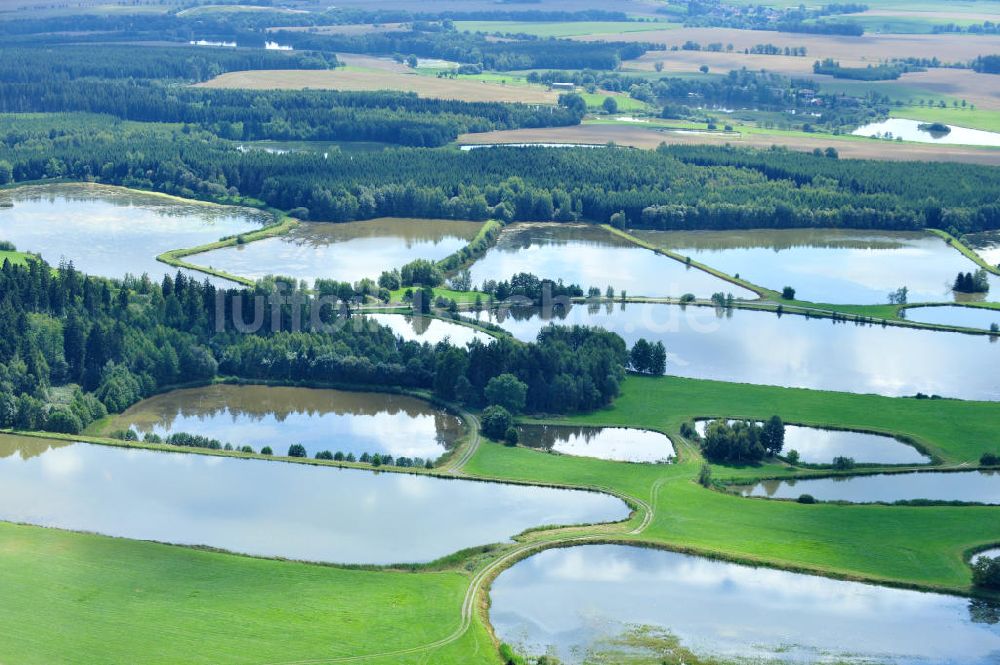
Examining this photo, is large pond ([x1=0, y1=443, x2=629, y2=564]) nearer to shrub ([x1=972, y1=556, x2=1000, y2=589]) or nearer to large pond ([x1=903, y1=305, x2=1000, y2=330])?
shrub ([x1=972, y1=556, x2=1000, y2=589])

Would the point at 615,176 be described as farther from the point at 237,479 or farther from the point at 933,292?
the point at 237,479

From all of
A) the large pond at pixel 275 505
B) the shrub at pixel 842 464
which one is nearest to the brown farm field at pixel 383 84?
the shrub at pixel 842 464

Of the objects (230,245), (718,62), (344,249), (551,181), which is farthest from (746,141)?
(230,245)

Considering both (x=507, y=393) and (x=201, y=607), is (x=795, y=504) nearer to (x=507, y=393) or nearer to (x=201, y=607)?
(x=507, y=393)

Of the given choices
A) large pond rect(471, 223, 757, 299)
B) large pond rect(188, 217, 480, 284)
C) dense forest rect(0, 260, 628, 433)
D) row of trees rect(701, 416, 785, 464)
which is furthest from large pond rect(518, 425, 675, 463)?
large pond rect(188, 217, 480, 284)

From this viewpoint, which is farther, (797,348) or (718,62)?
(718,62)

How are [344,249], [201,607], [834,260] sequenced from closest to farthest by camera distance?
1. [201,607]
2. [834,260]
3. [344,249]
